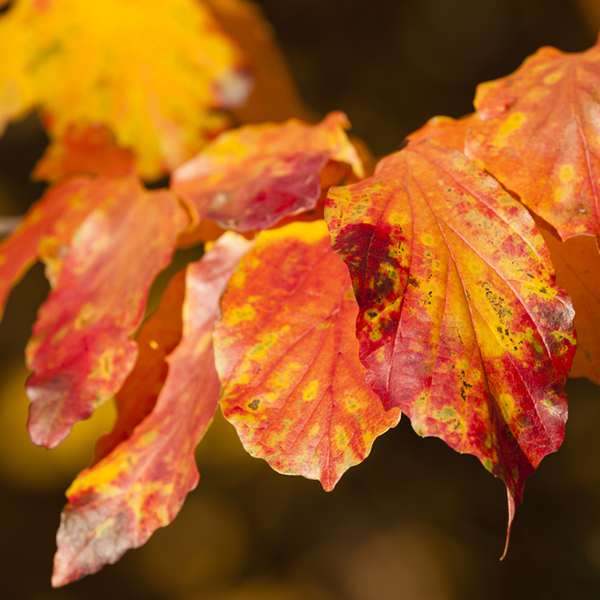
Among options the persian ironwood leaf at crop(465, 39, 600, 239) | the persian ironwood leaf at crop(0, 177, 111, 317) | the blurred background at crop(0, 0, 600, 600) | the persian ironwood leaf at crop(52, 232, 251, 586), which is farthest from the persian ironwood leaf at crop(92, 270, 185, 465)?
the blurred background at crop(0, 0, 600, 600)

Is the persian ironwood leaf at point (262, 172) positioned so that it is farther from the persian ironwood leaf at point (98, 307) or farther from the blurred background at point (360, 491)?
the blurred background at point (360, 491)

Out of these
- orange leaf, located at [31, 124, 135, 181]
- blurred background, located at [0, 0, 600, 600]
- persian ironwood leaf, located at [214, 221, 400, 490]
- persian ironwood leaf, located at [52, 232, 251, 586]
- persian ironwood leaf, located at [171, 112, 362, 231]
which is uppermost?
orange leaf, located at [31, 124, 135, 181]

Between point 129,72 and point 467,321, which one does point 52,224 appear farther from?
point 467,321

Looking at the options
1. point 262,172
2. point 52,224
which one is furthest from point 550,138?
point 52,224

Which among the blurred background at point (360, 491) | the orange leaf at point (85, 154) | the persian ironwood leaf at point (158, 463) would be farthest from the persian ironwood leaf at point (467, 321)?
the blurred background at point (360, 491)

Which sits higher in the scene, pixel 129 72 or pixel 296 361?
pixel 129 72

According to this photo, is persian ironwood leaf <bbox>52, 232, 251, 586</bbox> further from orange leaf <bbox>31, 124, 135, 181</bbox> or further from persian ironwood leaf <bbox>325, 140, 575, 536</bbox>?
orange leaf <bbox>31, 124, 135, 181</bbox>
